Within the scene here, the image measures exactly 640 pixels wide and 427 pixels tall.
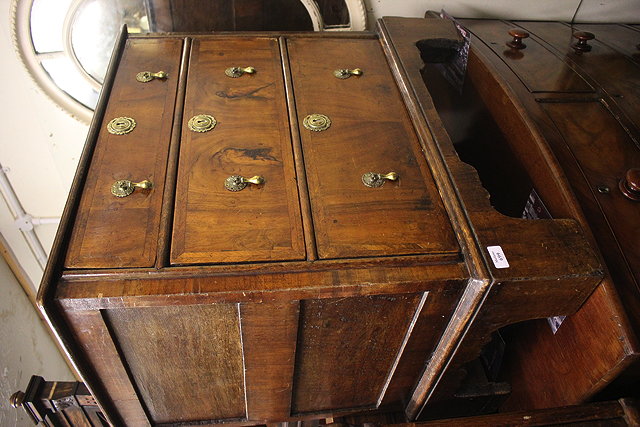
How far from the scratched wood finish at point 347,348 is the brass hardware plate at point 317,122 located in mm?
541

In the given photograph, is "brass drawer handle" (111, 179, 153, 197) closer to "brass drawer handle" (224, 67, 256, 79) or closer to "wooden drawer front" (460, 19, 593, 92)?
"brass drawer handle" (224, 67, 256, 79)

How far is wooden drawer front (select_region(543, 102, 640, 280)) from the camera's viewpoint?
1.34 m

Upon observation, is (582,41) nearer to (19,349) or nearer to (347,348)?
(347,348)

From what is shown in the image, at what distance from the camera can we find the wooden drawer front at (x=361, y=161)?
4.09 ft

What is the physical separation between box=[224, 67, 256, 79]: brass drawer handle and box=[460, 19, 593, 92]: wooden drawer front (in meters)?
0.98

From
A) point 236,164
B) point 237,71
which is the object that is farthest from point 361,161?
point 237,71

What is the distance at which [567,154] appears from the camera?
4.99 ft

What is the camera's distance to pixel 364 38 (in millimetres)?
1889

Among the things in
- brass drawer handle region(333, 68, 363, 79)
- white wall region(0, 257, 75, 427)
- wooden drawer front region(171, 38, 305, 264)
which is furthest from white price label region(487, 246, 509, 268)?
white wall region(0, 257, 75, 427)

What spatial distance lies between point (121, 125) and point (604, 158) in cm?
148

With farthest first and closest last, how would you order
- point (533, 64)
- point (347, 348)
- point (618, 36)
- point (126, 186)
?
point (618, 36)
point (533, 64)
point (347, 348)
point (126, 186)

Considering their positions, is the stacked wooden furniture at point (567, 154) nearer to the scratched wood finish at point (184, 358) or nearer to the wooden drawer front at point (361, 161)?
the wooden drawer front at point (361, 161)

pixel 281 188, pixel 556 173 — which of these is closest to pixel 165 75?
pixel 281 188

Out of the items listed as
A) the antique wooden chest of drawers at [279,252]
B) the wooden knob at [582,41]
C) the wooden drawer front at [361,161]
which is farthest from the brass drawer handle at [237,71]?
the wooden knob at [582,41]
